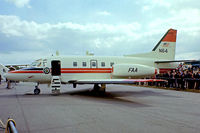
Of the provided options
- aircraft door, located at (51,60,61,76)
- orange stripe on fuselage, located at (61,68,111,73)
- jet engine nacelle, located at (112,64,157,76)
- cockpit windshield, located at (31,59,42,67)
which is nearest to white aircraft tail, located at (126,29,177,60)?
jet engine nacelle, located at (112,64,157,76)

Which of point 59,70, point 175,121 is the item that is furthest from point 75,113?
point 59,70

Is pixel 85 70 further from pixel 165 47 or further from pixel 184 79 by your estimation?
pixel 184 79

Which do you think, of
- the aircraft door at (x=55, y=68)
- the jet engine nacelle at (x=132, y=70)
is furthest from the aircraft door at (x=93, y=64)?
the aircraft door at (x=55, y=68)

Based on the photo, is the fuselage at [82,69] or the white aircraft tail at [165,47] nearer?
the fuselage at [82,69]

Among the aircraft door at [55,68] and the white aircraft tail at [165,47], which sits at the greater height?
the white aircraft tail at [165,47]

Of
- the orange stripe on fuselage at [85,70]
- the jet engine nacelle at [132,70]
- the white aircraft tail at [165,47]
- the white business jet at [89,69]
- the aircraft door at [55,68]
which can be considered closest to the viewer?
the white business jet at [89,69]

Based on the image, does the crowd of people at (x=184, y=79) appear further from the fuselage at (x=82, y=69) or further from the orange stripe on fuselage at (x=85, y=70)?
the orange stripe on fuselage at (x=85, y=70)

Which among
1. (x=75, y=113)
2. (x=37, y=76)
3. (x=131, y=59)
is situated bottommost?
(x=75, y=113)

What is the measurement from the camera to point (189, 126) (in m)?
5.42

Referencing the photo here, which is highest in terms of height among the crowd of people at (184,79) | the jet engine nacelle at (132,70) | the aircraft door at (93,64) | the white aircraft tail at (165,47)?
the white aircraft tail at (165,47)

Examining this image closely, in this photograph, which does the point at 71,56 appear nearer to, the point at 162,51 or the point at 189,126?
the point at 162,51

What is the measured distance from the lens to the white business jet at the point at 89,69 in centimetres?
1343

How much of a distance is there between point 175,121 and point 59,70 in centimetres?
1010

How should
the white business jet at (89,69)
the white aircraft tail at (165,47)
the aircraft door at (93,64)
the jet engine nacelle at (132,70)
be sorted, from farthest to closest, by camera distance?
the white aircraft tail at (165,47) → the jet engine nacelle at (132,70) → the aircraft door at (93,64) → the white business jet at (89,69)
